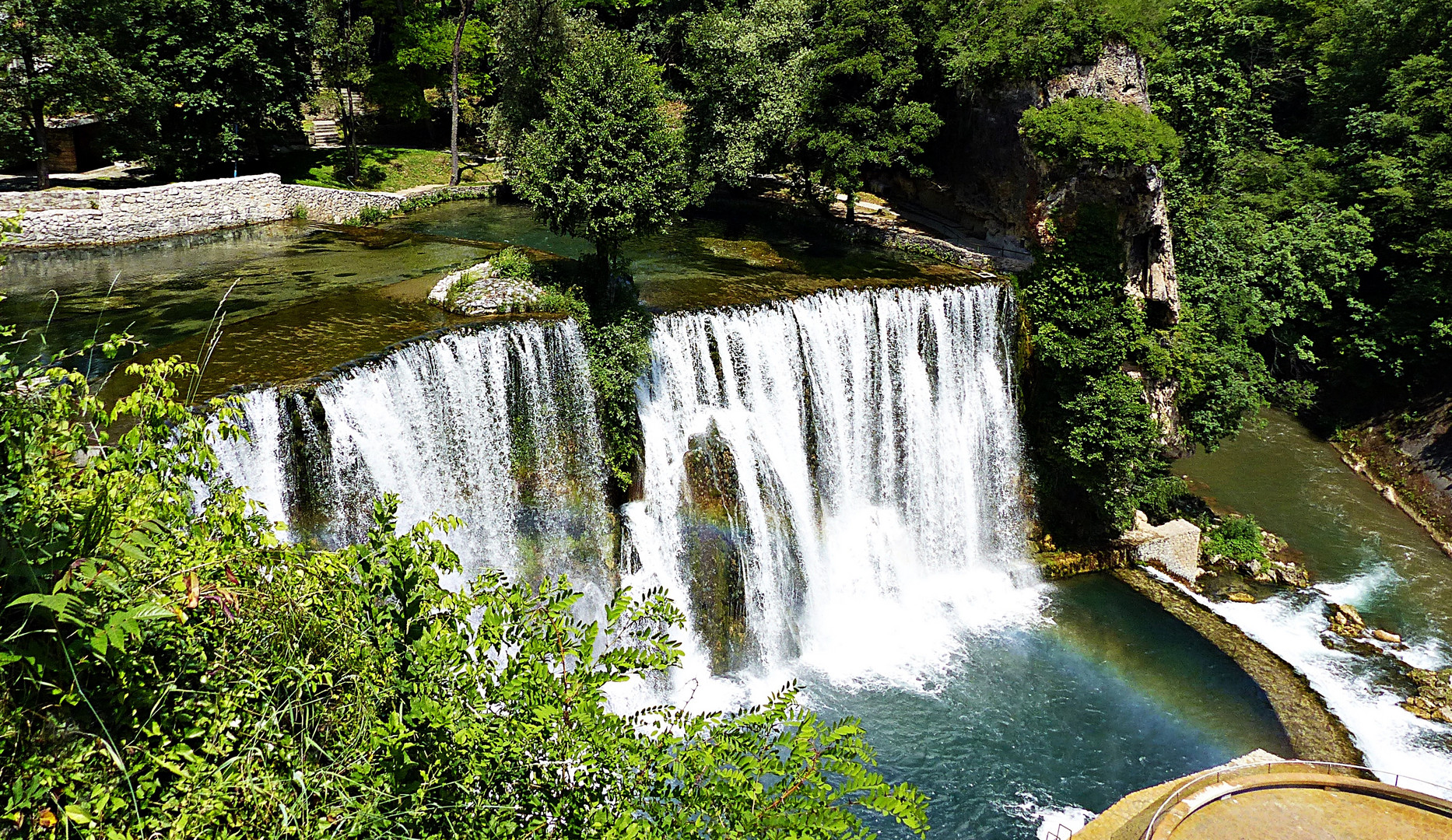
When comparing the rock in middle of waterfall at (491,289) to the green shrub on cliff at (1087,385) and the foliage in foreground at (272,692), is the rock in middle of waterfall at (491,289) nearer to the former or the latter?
the foliage in foreground at (272,692)

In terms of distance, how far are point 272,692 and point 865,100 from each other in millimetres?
22711

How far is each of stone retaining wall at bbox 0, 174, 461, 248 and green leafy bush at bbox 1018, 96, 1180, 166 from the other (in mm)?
20779

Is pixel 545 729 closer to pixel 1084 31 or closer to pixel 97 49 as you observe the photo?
pixel 1084 31

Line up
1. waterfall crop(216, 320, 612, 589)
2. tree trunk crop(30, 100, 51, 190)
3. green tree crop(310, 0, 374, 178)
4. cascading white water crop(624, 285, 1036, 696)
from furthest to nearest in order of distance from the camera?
green tree crop(310, 0, 374, 178) → tree trunk crop(30, 100, 51, 190) → cascading white water crop(624, 285, 1036, 696) → waterfall crop(216, 320, 612, 589)

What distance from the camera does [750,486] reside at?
54.4 feet

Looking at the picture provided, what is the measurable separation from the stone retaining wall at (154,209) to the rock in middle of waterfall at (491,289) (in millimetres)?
11229

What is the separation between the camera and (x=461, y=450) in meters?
14.0

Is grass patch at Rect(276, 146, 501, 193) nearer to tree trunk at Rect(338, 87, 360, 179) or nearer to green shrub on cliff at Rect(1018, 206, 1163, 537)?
tree trunk at Rect(338, 87, 360, 179)

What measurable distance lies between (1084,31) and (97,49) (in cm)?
2480

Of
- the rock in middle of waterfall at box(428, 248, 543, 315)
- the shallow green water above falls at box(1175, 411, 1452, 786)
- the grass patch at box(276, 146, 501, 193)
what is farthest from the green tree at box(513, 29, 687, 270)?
the grass patch at box(276, 146, 501, 193)

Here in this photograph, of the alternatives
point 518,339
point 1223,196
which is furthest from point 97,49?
point 1223,196

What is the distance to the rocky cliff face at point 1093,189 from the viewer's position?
65.2 ft

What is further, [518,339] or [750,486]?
[750,486]

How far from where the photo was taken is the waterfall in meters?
12.2
